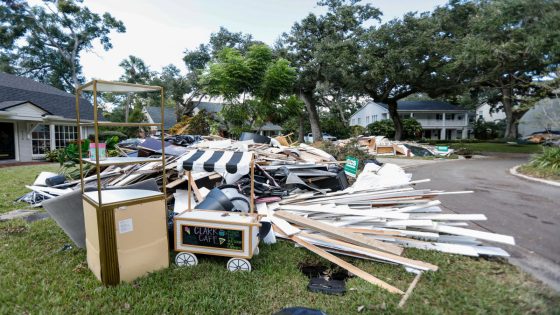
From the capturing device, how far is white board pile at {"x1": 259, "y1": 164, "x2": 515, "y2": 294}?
3521mm

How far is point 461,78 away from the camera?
2141 centimetres

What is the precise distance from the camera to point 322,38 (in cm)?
2202

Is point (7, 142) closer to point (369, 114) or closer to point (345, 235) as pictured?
point (345, 235)

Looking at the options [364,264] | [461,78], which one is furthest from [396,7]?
[364,264]

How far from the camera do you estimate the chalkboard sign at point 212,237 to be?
318 centimetres

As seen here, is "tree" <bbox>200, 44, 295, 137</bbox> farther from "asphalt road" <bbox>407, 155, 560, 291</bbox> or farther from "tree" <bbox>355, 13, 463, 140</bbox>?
"asphalt road" <bbox>407, 155, 560, 291</bbox>

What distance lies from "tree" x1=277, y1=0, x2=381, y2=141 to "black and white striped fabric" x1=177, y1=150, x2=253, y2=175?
57.0 ft

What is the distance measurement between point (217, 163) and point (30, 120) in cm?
1533

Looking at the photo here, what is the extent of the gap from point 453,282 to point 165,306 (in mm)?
2812

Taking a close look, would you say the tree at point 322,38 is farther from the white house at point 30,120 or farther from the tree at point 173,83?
the white house at point 30,120

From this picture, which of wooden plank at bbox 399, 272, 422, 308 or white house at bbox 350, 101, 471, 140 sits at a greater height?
white house at bbox 350, 101, 471, 140

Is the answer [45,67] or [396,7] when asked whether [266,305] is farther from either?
[45,67]

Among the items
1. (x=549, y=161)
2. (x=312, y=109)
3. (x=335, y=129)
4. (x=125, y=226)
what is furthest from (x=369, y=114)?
(x=125, y=226)

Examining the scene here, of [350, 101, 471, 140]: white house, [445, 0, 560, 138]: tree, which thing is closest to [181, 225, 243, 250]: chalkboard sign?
[445, 0, 560, 138]: tree
